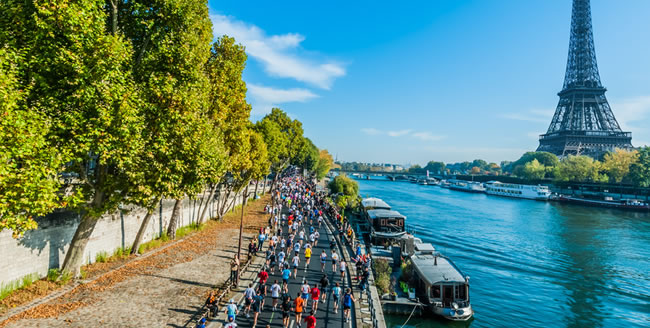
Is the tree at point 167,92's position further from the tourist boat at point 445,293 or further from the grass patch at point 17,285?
the tourist boat at point 445,293

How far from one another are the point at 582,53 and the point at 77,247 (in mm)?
174001

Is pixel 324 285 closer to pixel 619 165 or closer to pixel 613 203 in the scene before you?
pixel 613 203

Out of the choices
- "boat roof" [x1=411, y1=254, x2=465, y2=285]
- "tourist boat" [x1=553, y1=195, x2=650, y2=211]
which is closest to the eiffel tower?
"tourist boat" [x1=553, y1=195, x2=650, y2=211]

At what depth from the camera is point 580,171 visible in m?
99.4

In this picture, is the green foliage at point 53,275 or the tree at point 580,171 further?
the tree at point 580,171

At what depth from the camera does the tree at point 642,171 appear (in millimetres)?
82188

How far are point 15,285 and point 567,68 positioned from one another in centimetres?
17423

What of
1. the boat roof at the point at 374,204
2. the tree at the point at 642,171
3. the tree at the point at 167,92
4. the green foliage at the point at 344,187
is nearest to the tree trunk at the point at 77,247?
the tree at the point at 167,92

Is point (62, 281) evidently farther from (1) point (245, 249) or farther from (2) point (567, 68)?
(2) point (567, 68)

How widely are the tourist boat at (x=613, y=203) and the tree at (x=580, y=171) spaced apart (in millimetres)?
11338

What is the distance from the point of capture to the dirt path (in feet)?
44.2

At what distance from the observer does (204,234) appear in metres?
29.7

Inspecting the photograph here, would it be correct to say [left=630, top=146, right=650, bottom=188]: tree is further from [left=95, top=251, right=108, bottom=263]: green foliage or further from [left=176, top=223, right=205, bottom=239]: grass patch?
[left=95, top=251, right=108, bottom=263]: green foliage

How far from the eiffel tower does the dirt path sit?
147311 millimetres
